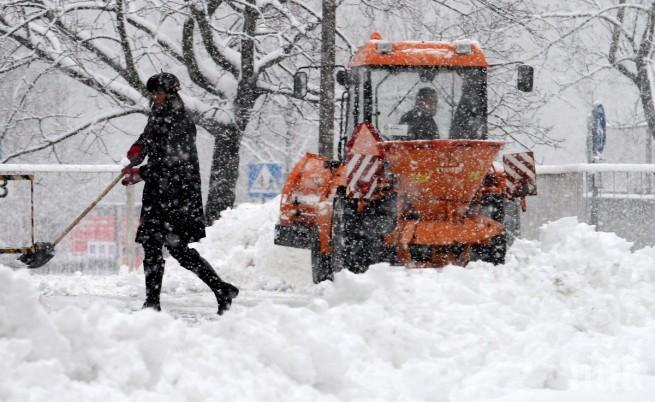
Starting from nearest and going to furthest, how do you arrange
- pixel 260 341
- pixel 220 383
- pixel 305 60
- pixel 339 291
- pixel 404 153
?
pixel 220 383, pixel 260 341, pixel 339 291, pixel 404 153, pixel 305 60

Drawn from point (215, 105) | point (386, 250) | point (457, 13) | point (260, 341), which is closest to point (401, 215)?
point (386, 250)

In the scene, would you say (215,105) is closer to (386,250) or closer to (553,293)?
(386,250)

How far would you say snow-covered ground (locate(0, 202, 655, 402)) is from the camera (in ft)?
15.6

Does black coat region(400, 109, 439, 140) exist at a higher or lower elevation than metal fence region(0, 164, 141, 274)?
higher

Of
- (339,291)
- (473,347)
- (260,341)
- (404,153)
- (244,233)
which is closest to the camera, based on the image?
(260,341)

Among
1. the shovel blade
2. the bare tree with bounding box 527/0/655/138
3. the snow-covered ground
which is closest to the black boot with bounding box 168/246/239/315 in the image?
the snow-covered ground

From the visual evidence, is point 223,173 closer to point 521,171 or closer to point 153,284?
point 521,171

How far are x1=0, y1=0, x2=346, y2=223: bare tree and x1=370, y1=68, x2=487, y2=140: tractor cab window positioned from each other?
8607 mm

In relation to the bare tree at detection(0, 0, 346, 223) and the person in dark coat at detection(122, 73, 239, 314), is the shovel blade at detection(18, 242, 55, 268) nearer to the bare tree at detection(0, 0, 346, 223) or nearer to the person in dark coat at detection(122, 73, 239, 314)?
the person in dark coat at detection(122, 73, 239, 314)

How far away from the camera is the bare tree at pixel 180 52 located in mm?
20297

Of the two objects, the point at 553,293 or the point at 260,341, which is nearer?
the point at 260,341

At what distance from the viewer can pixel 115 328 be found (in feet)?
16.7

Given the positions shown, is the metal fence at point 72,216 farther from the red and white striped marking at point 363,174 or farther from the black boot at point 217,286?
the black boot at point 217,286

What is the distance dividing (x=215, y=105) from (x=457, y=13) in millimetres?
4954
